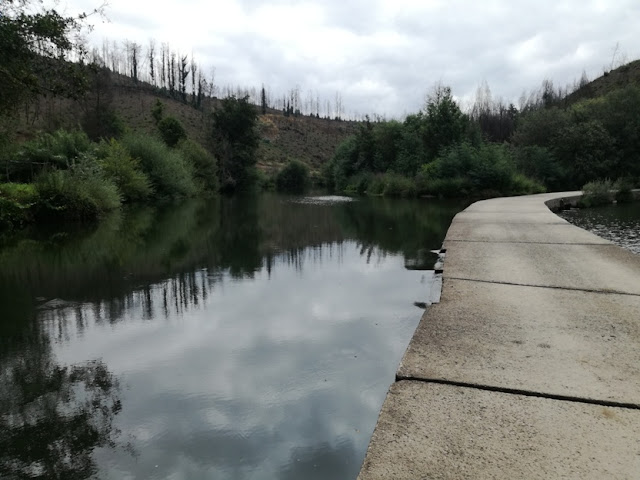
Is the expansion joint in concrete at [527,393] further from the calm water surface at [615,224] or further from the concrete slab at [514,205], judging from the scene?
the concrete slab at [514,205]

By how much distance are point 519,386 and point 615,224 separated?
13.7 meters

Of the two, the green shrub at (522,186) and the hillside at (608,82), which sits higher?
the hillside at (608,82)

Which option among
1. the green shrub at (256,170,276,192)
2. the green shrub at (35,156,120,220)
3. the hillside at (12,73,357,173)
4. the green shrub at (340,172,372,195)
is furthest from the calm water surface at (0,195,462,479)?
the green shrub at (256,170,276,192)

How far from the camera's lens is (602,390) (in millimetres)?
2514

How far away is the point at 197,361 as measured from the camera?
155 inches

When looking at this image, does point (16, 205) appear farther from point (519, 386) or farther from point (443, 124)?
point (443, 124)

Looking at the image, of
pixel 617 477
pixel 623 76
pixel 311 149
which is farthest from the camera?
pixel 311 149

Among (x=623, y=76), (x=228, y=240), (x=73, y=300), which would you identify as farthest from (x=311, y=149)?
(x=73, y=300)

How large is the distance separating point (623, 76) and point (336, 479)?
7535 cm

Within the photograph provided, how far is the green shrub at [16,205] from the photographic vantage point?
501 inches

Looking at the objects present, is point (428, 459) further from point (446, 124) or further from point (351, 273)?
point (446, 124)

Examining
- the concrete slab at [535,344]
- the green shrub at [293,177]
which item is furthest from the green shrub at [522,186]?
the green shrub at [293,177]

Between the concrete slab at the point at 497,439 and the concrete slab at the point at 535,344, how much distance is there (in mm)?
213

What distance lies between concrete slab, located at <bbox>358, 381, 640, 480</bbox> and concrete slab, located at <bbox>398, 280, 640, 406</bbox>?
0.70 ft
